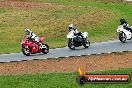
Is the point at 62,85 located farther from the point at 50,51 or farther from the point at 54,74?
the point at 50,51

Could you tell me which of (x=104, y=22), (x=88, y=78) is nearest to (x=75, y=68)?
(x=88, y=78)

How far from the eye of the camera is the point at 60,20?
140ft

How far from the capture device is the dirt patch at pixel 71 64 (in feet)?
73.9

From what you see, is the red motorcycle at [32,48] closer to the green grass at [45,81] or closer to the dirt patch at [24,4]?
the green grass at [45,81]

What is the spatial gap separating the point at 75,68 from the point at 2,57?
7040mm

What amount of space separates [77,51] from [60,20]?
51.0 feet

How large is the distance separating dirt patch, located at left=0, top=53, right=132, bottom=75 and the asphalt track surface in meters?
1.32

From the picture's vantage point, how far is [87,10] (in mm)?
48031

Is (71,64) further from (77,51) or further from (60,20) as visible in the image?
(60,20)

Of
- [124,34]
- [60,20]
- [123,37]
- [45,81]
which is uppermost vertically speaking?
[124,34]

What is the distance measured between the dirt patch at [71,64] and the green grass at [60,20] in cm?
681

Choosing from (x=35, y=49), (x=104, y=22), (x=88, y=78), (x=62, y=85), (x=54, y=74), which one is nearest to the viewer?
(x=88, y=78)

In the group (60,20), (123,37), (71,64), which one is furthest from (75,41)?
(60,20)

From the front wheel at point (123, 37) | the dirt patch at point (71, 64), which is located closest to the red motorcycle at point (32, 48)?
the dirt patch at point (71, 64)
